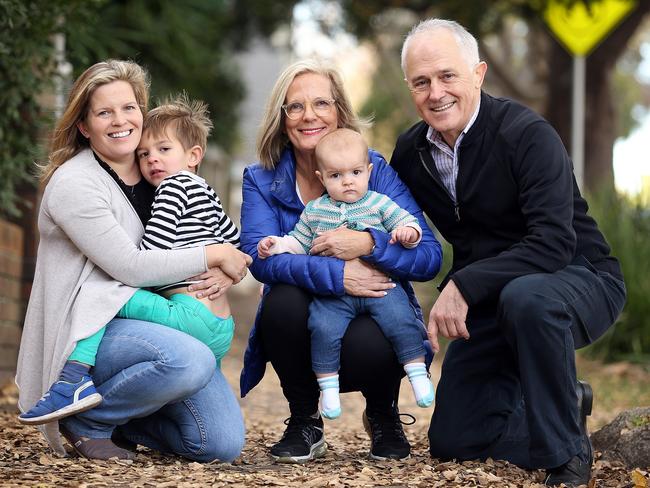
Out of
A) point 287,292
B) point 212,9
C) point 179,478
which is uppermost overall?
point 212,9

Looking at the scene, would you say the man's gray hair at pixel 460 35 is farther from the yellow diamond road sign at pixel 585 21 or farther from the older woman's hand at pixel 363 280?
the yellow diamond road sign at pixel 585 21

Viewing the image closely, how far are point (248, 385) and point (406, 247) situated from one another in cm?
91

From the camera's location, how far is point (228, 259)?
411 centimetres

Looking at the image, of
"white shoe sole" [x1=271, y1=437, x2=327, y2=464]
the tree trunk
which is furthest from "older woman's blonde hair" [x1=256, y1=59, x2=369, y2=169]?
the tree trunk

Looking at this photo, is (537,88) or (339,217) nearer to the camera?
(339,217)

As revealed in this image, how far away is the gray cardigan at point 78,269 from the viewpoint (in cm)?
392

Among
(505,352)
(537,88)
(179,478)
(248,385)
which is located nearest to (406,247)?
(505,352)

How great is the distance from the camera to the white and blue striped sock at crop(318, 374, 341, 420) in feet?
13.2

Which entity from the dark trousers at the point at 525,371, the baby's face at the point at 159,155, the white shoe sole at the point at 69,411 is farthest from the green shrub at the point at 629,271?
the white shoe sole at the point at 69,411

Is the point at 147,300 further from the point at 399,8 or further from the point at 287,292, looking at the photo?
the point at 399,8

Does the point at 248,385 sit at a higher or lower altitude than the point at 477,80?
lower

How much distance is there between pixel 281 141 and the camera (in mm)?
4539

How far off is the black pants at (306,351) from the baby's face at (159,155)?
2.07 feet

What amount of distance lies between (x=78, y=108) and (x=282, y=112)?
2.77ft
